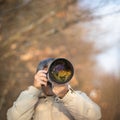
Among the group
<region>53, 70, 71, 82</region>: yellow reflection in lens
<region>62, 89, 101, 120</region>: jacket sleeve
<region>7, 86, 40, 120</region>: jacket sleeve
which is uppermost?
<region>53, 70, 71, 82</region>: yellow reflection in lens

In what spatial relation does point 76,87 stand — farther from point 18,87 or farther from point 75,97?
point 75,97

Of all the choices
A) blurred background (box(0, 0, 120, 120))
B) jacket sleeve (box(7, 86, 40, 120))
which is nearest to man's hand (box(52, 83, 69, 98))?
jacket sleeve (box(7, 86, 40, 120))

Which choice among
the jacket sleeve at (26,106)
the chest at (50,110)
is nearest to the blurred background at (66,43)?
the chest at (50,110)

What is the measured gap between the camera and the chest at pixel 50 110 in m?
1.67

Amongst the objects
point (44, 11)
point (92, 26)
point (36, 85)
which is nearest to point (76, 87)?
point (92, 26)

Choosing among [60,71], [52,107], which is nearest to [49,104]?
[52,107]

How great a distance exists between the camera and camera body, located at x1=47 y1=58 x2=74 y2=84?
1.51 metres

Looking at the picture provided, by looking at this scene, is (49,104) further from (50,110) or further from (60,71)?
(60,71)

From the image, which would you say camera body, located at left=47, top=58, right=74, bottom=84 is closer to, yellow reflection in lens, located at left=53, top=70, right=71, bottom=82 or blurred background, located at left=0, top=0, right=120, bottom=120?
yellow reflection in lens, located at left=53, top=70, right=71, bottom=82

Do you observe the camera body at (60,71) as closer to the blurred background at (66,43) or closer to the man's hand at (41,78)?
the man's hand at (41,78)

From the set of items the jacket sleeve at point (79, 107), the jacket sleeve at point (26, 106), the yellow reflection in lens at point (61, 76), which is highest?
the yellow reflection in lens at point (61, 76)

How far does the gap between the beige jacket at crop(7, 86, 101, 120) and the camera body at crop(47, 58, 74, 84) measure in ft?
0.29

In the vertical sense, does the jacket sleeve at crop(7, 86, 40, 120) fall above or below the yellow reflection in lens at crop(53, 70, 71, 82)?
below

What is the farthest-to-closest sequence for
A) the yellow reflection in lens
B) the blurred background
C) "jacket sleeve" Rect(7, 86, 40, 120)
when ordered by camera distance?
the blurred background < "jacket sleeve" Rect(7, 86, 40, 120) < the yellow reflection in lens
